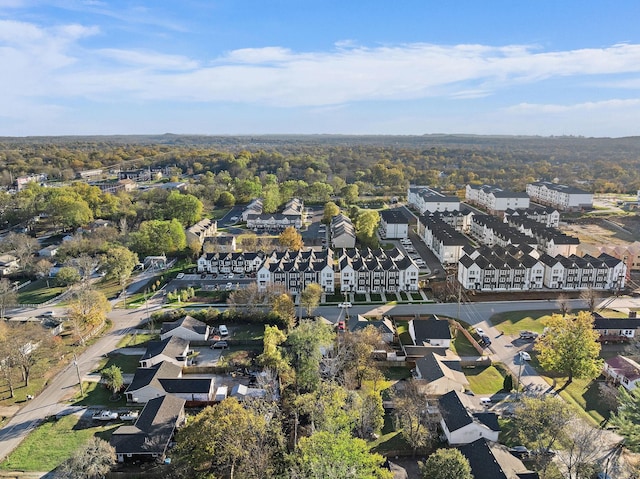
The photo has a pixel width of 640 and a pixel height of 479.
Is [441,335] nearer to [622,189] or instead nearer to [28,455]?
[28,455]

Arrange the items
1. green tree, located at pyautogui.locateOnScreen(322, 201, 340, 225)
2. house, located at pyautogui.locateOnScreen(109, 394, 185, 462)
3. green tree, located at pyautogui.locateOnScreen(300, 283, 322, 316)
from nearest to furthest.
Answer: house, located at pyautogui.locateOnScreen(109, 394, 185, 462)
green tree, located at pyautogui.locateOnScreen(300, 283, 322, 316)
green tree, located at pyautogui.locateOnScreen(322, 201, 340, 225)

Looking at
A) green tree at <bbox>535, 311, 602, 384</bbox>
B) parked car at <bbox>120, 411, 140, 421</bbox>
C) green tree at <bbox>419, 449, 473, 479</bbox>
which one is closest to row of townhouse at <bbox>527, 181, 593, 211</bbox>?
green tree at <bbox>535, 311, 602, 384</bbox>

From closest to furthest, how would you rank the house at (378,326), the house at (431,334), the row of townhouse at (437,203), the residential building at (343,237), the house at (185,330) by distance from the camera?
the house at (431,334)
the house at (378,326)
the house at (185,330)
the residential building at (343,237)
the row of townhouse at (437,203)

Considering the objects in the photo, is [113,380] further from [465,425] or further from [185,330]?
[465,425]

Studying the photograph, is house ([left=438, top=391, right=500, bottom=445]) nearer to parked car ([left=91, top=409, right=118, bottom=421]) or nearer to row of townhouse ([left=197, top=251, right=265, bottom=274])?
parked car ([left=91, top=409, right=118, bottom=421])

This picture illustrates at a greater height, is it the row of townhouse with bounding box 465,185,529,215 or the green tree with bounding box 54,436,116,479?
the row of townhouse with bounding box 465,185,529,215

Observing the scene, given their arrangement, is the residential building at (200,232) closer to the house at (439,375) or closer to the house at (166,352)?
the house at (166,352)

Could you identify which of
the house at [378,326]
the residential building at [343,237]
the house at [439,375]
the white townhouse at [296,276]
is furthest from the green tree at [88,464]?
the residential building at [343,237]
